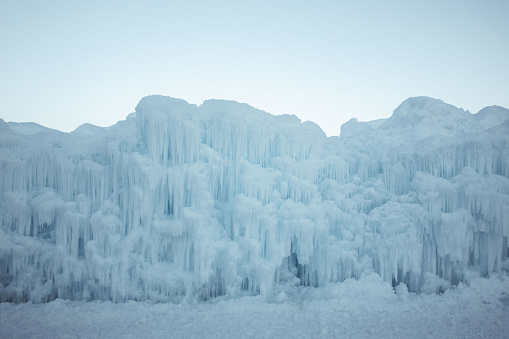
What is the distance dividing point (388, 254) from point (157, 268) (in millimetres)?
9771

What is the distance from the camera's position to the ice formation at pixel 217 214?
1255cm

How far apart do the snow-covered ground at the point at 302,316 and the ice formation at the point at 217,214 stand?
0.76 metres

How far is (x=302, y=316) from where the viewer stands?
11.3 meters

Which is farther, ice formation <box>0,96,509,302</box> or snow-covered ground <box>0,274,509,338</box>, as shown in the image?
ice formation <box>0,96,509,302</box>

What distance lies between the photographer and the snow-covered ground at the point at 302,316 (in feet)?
32.9

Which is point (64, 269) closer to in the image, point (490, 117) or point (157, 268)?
point (157, 268)

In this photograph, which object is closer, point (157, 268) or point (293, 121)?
point (157, 268)

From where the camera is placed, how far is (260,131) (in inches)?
576

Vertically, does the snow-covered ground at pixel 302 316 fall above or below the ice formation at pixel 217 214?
below

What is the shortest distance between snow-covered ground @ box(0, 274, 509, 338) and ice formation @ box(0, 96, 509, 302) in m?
0.76

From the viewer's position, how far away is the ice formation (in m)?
12.5

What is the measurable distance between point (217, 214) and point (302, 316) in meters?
5.33

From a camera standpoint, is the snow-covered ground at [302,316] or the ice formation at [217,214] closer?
the snow-covered ground at [302,316]

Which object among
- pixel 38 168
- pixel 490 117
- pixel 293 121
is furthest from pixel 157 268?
pixel 490 117
